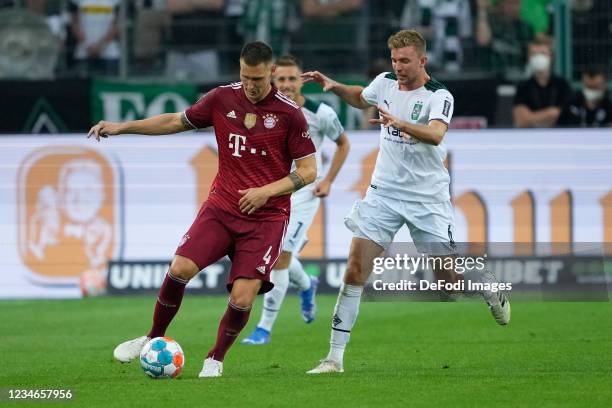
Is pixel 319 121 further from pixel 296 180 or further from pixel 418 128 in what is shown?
pixel 418 128

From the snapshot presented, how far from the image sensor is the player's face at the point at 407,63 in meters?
9.99

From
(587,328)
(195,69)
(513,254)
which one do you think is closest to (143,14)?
(195,69)

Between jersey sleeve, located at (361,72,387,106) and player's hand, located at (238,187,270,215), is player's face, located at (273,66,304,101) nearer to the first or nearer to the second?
jersey sleeve, located at (361,72,387,106)

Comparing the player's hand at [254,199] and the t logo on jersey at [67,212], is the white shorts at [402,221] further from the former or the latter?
the t logo on jersey at [67,212]

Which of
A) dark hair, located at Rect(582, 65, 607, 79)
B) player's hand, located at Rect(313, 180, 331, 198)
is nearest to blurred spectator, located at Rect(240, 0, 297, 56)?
dark hair, located at Rect(582, 65, 607, 79)

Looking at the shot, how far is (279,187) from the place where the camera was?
31.7 feet

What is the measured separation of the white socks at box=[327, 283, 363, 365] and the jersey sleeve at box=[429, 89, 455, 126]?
144cm

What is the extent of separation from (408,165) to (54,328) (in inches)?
206

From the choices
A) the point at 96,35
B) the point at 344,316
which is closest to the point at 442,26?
the point at 96,35

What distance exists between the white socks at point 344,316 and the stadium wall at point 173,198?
6.80 meters

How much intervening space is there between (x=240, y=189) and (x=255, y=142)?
0.37 meters

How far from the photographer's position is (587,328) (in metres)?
13.2

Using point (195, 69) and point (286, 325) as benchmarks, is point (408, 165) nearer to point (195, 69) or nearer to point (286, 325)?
point (286, 325)

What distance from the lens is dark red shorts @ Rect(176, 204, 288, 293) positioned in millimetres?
9719
